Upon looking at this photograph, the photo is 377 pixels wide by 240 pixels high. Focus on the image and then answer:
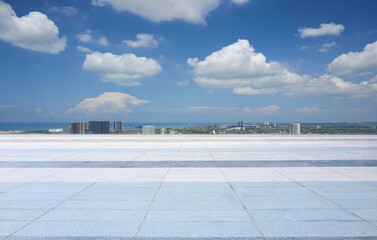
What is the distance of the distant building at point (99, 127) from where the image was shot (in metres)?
33.8

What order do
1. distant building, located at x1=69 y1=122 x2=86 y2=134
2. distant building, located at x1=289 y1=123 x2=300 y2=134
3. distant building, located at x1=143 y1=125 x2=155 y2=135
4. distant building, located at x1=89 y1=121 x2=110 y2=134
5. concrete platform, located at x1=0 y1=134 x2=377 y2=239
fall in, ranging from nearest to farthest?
concrete platform, located at x1=0 y1=134 x2=377 y2=239 < distant building, located at x1=143 y1=125 x2=155 y2=135 < distant building, located at x1=289 y1=123 x2=300 y2=134 < distant building, located at x1=69 y1=122 x2=86 y2=134 < distant building, located at x1=89 y1=121 x2=110 y2=134

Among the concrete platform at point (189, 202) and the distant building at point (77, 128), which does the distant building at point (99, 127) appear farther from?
the concrete platform at point (189, 202)

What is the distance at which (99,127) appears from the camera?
1367 inches

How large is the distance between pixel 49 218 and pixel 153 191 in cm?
232

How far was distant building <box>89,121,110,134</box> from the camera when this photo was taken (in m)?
33.8

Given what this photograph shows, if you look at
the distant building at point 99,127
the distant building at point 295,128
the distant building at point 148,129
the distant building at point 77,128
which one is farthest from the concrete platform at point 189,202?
the distant building at point 99,127

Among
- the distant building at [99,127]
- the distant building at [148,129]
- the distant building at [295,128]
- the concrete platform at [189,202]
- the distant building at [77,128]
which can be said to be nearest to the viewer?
the concrete platform at [189,202]

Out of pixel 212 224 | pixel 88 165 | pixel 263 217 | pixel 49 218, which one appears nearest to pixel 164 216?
pixel 212 224

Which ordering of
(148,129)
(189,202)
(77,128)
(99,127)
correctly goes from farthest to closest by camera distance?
(99,127) < (77,128) < (148,129) < (189,202)

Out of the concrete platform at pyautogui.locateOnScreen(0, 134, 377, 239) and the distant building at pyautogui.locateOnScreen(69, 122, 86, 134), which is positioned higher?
the distant building at pyautogui.locateOnScreen(69, 122, 86, 134)

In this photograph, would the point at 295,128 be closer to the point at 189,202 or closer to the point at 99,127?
the point at 99,127

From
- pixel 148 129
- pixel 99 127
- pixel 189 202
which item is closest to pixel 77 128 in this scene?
pixel 99 127

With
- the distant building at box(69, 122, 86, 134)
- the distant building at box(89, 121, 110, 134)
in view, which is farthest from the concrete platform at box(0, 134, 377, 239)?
the distant building at box(89, 121, 110, 134)

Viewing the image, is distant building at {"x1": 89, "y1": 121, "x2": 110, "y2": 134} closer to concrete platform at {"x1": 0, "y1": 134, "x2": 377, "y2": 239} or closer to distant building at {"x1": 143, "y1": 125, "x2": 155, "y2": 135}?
distant building at {"x1": 143, "y1": 125, "x2": 155, "y2": 135}
